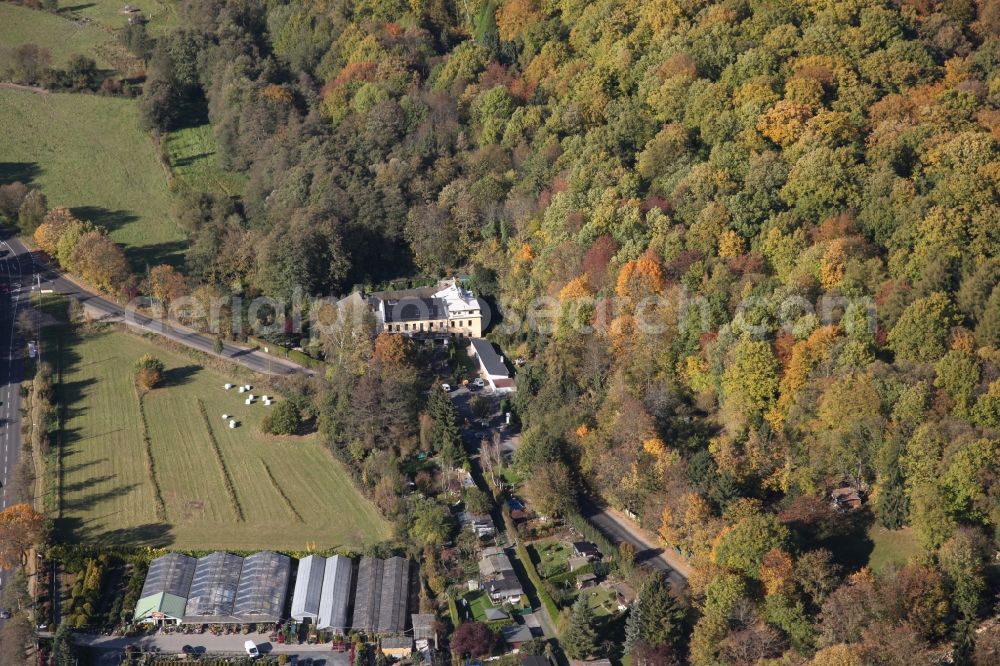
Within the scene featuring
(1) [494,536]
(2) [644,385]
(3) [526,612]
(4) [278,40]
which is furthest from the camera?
(4) [278,40]

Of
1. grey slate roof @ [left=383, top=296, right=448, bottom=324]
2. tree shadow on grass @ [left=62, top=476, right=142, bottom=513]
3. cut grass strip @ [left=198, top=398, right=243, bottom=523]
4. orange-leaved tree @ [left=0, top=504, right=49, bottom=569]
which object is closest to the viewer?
orange-leaved tree @ [left=0, top=504, right=49, bottom=569]

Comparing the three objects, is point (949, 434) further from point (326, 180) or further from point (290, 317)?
point (326, 180)

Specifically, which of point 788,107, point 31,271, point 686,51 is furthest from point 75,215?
point 788,107

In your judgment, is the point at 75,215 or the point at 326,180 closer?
the point at 326,180

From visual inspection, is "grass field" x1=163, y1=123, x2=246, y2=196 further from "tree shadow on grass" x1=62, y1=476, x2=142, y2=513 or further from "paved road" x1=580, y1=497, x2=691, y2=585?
"paved road" x1=580, y1=497, x2=691, y2=585

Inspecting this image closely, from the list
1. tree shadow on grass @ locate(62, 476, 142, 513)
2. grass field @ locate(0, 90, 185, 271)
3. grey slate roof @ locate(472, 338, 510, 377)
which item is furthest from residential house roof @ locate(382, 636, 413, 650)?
grass field @ locate(0, 90, 185, 271)

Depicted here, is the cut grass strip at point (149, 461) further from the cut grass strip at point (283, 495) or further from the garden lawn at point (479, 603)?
the garden lawn at point (479, 603)
